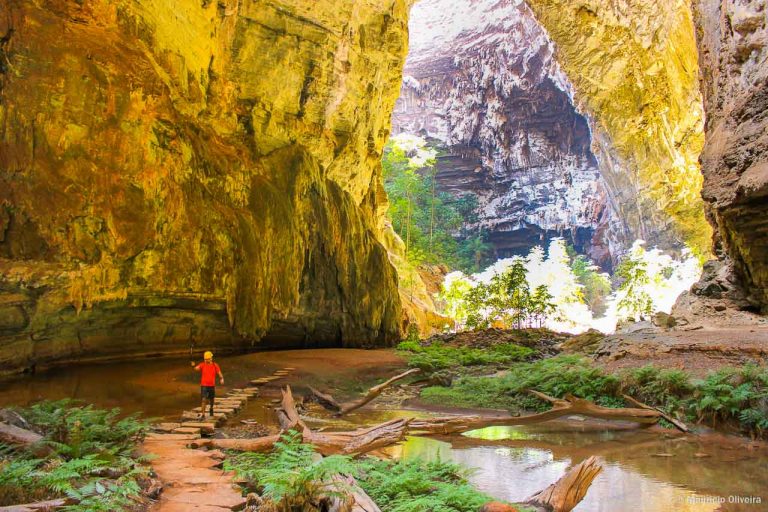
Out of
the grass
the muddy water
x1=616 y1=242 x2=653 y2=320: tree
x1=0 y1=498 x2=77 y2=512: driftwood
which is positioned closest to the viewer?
x1=0 y1=498 x2=77 y2=512: driftwood

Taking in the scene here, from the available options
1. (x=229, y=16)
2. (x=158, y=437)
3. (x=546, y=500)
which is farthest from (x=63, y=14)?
(x=546, y=500)

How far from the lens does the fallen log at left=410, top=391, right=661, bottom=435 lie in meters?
7.82

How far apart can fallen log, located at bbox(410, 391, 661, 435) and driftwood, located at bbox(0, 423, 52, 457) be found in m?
4.56

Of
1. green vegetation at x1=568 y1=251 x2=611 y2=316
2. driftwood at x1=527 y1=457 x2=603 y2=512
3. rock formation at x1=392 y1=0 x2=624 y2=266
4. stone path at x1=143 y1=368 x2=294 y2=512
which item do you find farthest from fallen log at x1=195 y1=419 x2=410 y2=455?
rock formation at x1=392 y1=0 x2=624 y2=266

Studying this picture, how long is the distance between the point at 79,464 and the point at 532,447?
6.18m

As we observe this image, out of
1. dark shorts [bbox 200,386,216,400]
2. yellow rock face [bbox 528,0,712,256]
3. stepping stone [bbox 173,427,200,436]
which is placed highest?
yellow rock face [bbox 528,0,712,256]

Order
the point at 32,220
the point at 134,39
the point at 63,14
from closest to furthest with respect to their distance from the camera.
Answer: the point at 32,220 < the point at 63,14 < the point at 134,39

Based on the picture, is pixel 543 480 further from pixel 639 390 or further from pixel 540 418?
pixel 639 390

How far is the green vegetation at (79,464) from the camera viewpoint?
3.58 meters

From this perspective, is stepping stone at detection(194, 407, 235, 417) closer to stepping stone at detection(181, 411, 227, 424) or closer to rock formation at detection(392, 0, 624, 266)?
stepping stone at detection(181, 411, 227, 424)

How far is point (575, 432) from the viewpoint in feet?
29.3

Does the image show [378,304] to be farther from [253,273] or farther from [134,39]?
[134,39]

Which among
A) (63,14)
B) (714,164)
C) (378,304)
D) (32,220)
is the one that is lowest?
(378,304)

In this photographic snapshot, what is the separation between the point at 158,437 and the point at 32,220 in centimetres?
600
